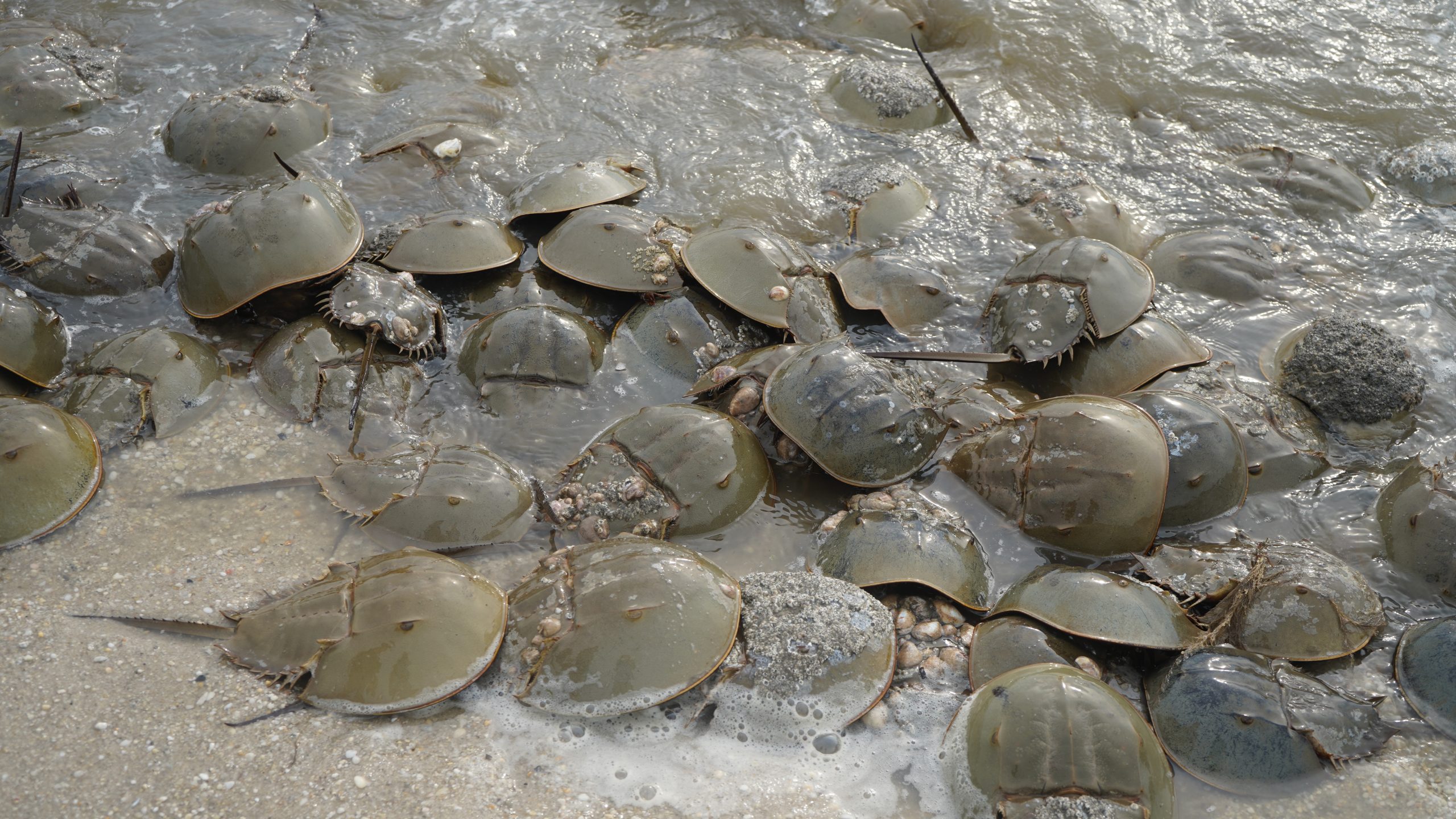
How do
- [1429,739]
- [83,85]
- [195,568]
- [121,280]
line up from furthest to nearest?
[83,85]
[121,280]
[195,568]
[1429,739]

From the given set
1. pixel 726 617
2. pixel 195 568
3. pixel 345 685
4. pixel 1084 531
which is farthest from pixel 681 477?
pixel 195 568

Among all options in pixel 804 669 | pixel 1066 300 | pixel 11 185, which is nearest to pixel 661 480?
pixel 804 669

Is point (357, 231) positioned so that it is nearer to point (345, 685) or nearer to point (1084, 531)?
point (345, 685)

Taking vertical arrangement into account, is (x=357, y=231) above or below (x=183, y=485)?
above

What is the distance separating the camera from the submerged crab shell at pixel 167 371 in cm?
298

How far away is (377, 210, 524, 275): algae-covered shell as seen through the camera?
341cm

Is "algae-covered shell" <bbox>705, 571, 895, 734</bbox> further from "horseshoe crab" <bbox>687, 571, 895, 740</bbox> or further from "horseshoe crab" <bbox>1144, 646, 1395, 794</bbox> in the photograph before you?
"horseshoe crab" <bbox>1144, 646, 1395, 794</bbox>

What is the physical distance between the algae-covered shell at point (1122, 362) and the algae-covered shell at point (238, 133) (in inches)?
133

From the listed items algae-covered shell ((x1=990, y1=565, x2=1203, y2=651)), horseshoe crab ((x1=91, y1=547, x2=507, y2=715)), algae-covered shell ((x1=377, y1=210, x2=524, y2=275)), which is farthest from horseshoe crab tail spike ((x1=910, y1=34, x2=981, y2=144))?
horseshoe crab ((x1=91, y1=547, x2=507, y2=715))

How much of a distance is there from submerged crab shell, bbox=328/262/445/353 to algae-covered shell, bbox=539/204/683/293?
0.50 metres

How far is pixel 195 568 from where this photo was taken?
8.57 ft

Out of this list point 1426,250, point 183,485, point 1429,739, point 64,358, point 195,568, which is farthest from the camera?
point 1426,250

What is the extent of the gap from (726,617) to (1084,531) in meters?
1.18

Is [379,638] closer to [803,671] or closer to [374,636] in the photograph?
[374,636]
